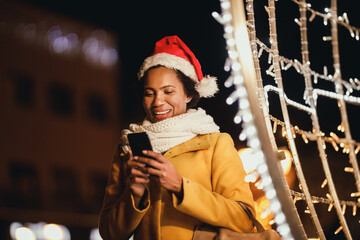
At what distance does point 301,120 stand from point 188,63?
27.4 inches

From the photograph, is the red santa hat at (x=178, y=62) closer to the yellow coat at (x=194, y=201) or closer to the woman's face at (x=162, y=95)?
the woman's face at (x=162, y=95)

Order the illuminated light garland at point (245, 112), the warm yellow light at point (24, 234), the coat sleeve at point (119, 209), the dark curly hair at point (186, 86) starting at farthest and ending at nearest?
1. the warm yellow light at point (24, 234)
2. the dark curly hair at point (186, 86)
3. the coat sleeve at point (119, 209)
4. the illuminated light garland at point (245, 112)

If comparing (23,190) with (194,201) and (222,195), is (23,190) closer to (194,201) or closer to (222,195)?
(222,195)

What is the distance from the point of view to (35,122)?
2338cm

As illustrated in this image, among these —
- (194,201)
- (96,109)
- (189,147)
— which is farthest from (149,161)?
A: (96,109)

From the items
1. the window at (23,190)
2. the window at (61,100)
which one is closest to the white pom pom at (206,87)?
the window at (23,190)

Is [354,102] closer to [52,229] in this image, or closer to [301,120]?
[301,120]

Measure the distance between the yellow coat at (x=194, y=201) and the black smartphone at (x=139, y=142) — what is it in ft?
0.69

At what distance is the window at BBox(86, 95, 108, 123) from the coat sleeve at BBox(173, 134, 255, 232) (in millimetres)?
23051

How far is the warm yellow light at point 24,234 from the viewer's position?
736 inches

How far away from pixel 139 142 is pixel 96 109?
2381 centimetres

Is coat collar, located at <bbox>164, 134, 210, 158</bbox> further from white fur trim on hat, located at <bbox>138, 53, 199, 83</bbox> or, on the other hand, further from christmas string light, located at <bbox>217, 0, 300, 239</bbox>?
christmas string light, located at <bbox>217, 0, 300, 239</bbox>

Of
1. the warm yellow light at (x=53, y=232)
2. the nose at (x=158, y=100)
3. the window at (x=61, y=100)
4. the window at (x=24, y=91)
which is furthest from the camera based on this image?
the window at (x=61, y=100)

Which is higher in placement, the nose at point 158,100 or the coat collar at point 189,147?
the nose at point 158,100
